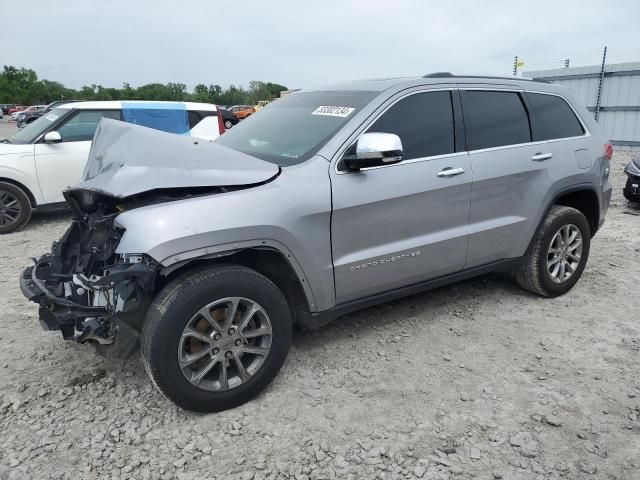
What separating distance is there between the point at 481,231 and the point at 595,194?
4.75 feet

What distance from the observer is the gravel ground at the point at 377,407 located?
96.2 inches

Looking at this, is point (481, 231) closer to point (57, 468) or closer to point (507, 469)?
point (507, 469)

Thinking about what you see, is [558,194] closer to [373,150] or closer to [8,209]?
[373,150]

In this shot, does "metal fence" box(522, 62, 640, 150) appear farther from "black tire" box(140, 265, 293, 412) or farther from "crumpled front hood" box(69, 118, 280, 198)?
"black tire" box(140, 265, 293, 412)

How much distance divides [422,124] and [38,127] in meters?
6.27

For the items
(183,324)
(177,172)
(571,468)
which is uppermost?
(177,172)

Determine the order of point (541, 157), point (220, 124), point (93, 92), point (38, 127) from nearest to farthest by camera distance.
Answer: point (541, 157) → point (38, 127) → point (220, 124) → point (93, 92)

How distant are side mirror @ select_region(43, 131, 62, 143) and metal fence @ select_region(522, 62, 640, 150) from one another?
13308mm

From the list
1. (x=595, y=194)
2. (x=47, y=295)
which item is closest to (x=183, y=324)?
(x=47, y=295)

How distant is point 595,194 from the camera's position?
4.40 metres

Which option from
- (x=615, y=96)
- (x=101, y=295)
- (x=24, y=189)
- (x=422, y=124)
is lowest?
(x=24, y=189)

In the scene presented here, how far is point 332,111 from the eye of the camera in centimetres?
336

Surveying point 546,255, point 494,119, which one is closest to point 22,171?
point 494,119

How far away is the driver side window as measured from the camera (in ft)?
24.0
